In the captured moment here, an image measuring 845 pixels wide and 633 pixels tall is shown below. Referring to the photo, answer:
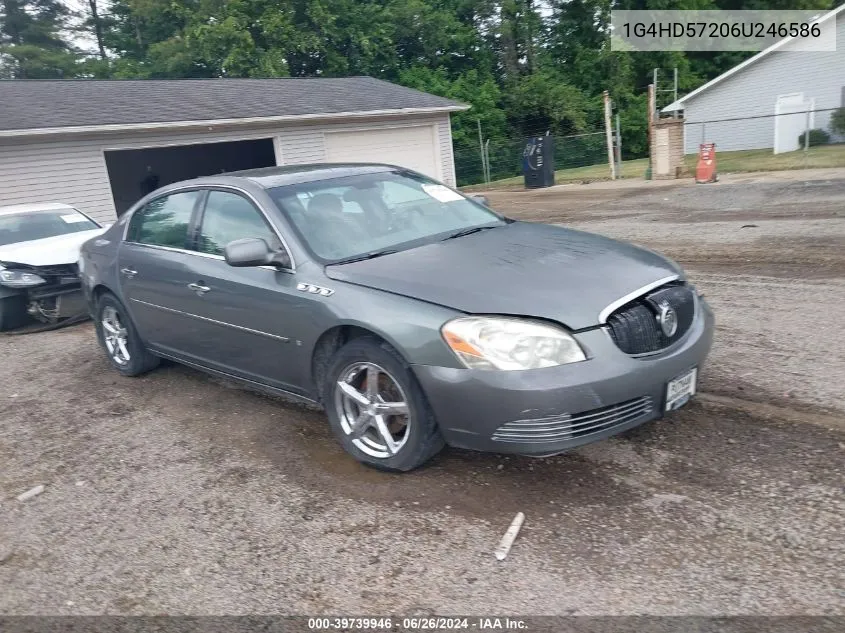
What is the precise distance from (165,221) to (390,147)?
1587 cm

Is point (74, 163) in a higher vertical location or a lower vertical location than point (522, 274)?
higher

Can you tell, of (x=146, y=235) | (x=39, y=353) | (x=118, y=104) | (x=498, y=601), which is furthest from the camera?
(x=118, y=104)

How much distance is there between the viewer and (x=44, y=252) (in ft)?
27.1

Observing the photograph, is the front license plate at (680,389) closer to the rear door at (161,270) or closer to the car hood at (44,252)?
the rear door at (161,270)

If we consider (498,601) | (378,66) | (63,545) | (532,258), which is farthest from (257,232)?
(378,66)

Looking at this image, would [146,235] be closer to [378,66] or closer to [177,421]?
[177,421]

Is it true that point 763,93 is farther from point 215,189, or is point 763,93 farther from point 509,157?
point 215,189

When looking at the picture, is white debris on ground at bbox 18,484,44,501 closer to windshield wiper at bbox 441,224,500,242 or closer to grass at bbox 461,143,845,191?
windshield wiper at bbox 441,224,500,242

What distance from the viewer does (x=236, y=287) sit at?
4.50 m

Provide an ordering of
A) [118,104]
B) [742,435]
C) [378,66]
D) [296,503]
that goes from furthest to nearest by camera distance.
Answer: [378,66] → [118,104] → [742,435] → [296,503]

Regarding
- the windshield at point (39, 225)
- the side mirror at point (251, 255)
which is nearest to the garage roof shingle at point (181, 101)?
the windshield at point (39, 225)

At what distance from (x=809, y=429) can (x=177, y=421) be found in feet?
12.7

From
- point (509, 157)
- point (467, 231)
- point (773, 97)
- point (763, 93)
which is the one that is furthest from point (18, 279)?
point (763, 93)

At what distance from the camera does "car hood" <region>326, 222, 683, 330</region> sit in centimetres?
348
